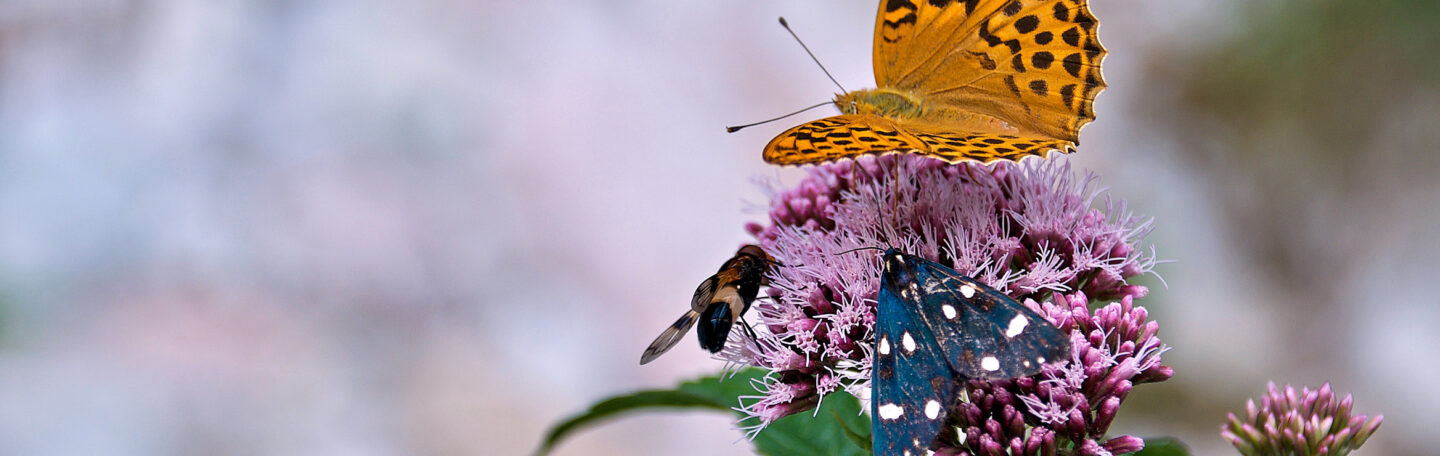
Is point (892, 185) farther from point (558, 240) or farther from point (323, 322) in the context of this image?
point (323, 322)

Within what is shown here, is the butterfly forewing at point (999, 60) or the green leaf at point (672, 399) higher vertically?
the butterfly forewing at point (999, 60)

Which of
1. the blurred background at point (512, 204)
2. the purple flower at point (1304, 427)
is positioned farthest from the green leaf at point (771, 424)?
the blurred background at point (512, 204)

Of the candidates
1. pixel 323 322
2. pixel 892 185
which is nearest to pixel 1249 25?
pixel 892 185

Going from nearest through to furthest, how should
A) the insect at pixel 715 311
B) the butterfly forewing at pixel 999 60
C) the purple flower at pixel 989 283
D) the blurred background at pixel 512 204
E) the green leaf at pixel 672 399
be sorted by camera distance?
the purple flower at pixel 989 283, the insect at pixel 715 311, the butterfly forewing at pixel 999 60, the green leaf at pixel 672 399, the blurred background at pixel 512 204

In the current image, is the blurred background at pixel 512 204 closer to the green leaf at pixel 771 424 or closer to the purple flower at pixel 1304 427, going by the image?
the green leaf at pixel 771 424

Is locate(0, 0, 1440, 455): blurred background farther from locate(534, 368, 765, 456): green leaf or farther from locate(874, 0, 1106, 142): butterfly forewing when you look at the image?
locate(874, 0, 1106, 142): butterfly forewing

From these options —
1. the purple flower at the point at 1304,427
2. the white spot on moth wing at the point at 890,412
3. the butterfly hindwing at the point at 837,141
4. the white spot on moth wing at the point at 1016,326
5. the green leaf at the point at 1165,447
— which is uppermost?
the butterfly hindwing at the point at 837,141

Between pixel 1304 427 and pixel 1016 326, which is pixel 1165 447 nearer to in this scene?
pixel 1304 427

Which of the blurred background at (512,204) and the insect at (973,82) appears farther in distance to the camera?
the blurred background at (512,204)

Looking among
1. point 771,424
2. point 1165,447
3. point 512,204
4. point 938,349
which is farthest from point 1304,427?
point 512,204
